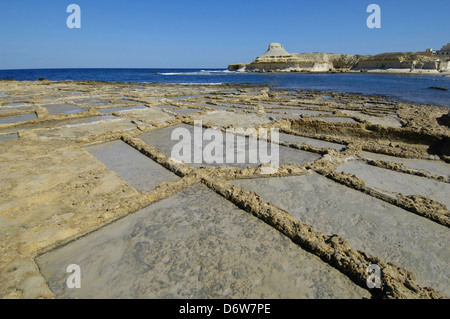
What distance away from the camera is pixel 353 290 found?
159 centimetres

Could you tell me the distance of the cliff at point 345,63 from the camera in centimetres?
6116

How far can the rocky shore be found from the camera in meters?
1.62

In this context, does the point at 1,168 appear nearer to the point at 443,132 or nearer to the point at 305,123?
the point at 305,123

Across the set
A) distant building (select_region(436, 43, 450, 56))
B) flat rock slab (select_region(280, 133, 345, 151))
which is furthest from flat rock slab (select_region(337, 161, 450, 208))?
distant building (select_region(436, 43, 450, 56))

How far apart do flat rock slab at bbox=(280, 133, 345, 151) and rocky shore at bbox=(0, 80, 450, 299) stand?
1.74ft

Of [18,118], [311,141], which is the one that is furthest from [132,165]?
[18,118]

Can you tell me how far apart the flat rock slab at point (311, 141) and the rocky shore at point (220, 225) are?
0.53 meters

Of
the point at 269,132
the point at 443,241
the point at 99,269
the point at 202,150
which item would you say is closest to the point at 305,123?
the point at 269,132

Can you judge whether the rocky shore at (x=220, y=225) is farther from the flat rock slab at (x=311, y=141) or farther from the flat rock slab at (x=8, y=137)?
the flat rock slab at (x=8, y=137)

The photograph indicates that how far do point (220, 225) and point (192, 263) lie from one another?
1.73 ft

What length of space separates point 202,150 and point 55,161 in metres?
2.34

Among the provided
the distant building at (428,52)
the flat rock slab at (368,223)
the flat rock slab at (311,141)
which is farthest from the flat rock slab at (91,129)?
the distant building at (428,52)

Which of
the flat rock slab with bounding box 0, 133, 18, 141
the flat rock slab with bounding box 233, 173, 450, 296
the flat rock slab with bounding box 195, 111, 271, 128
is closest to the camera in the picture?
the flat rock slab with bounding box 233, 173, 450, 296

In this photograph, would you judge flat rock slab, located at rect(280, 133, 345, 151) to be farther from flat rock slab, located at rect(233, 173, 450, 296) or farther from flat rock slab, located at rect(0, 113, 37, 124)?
flat rock slab, located at rect(0, 113, 37, 124)
